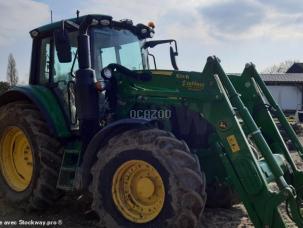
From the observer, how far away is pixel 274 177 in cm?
445

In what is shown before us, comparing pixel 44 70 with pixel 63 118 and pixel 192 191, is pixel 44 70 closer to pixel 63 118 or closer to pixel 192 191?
pixel 63 118

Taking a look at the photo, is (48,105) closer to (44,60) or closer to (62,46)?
(44,60)

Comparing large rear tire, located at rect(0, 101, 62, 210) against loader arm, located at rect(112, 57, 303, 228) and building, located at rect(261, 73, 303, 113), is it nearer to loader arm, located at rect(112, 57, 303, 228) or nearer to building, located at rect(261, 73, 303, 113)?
loader arm, located at rect(112, 57, 303, 228)

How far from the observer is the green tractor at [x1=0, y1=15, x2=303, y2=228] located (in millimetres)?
4523

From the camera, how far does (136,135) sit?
493 cm

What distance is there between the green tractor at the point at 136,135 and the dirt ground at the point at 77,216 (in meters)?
0.18

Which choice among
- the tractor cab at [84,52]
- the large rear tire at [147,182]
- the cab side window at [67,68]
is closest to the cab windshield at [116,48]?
the tractor cab at [84,52]

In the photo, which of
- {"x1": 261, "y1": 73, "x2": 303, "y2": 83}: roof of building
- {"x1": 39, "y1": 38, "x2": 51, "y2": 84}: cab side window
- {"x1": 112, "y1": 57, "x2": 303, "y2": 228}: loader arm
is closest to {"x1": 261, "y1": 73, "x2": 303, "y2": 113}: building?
{"x1": 261, "y1": 73, "x2": 303, "y2": 83}: roof of building

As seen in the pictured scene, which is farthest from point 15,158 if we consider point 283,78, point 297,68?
point 297,68

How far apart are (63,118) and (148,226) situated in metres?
2.30

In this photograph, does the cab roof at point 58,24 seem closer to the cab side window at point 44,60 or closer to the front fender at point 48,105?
the cab side window at point 44,60

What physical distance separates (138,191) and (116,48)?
2.41m

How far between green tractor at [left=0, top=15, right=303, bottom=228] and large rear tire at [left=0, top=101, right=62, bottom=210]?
16 mm

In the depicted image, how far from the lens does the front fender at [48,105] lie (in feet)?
20.1
